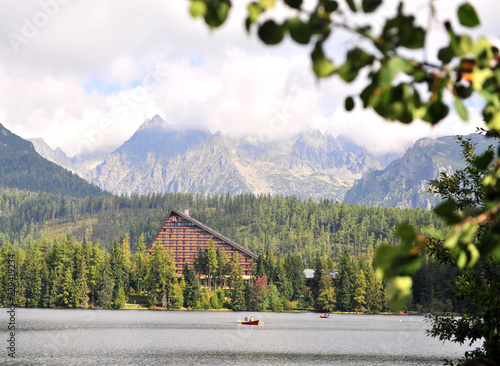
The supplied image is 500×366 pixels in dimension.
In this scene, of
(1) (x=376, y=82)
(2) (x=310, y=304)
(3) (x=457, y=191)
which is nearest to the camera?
(1) (x=376, y=82)

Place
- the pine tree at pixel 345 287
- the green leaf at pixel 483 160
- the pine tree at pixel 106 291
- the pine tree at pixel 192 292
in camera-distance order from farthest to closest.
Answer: the pine tree at pixel 345 287 < the pine tree at pixel 192 292 < the pine tree at pixel 106 291 < the green leaf at pixel 483 160

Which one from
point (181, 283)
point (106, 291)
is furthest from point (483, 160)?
point (181, 283)

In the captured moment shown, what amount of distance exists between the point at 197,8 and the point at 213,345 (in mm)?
52708

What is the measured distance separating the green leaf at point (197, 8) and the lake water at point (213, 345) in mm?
40386

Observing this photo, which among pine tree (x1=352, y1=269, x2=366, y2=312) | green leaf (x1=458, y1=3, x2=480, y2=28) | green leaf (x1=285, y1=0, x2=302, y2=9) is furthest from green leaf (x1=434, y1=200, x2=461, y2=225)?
pine tree (x1=352, y1=269, x2=366, y2=312)

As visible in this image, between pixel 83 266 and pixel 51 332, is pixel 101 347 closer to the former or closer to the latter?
pixel 51 332

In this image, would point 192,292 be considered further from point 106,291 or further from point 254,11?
point 254,11

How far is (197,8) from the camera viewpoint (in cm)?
206

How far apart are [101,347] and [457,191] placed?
129ft

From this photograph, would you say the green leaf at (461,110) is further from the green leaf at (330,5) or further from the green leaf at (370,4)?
the green leaf at (330,5)

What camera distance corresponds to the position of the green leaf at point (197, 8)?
2055mm

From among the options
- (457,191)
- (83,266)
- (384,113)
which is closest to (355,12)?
(384,113)

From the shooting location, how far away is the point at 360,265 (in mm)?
126250

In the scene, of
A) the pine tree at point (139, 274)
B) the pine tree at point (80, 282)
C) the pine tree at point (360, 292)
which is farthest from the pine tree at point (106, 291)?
the pine tree at point (360, 292)
